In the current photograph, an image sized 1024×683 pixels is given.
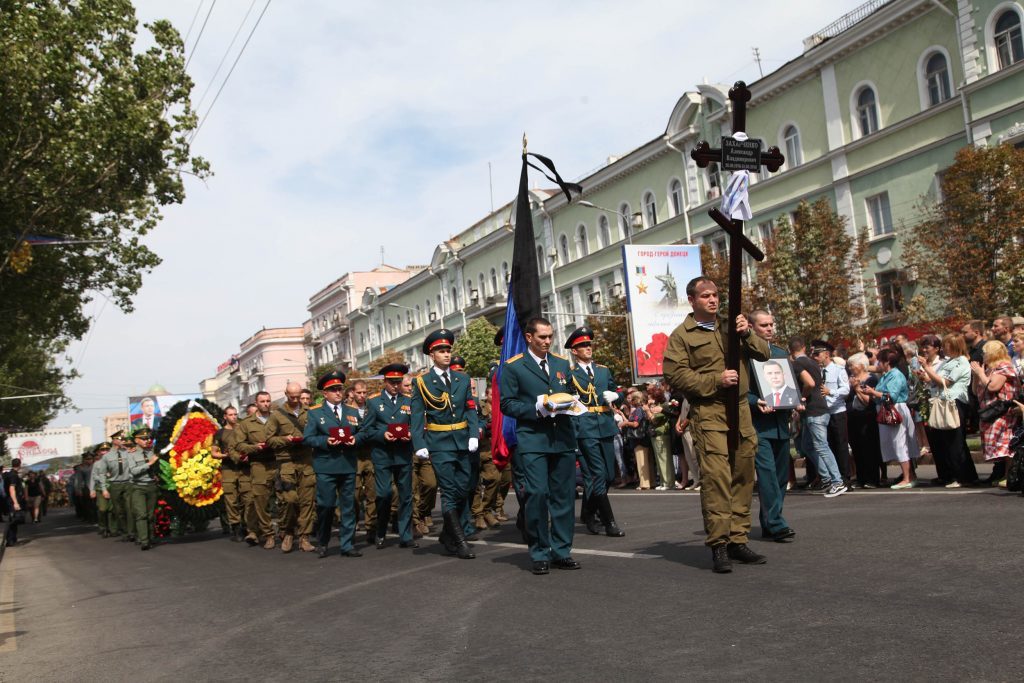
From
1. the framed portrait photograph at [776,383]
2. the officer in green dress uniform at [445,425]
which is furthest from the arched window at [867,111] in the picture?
the framed portrait photograph at [776,383]

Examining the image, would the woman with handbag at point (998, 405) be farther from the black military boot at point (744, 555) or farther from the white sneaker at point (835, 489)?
the black military boot at point (744, 555)

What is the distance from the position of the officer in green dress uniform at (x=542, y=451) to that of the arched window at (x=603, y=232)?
43.9 m

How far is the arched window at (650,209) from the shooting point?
47.9 m

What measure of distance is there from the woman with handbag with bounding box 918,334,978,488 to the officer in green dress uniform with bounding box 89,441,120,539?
1376 cm

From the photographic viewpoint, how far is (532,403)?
8.42 metres

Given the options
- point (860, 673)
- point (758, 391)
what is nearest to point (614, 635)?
point (860, 673)

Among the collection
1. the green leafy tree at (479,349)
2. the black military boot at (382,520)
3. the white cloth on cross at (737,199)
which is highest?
the green leafy tree at (479,349)

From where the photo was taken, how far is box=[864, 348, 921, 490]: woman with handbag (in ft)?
41.6

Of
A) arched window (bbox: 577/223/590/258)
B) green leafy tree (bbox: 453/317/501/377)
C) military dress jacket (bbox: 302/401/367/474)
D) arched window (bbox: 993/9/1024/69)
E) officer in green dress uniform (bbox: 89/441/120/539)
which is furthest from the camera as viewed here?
green leafy tree (bbox: 453/317/501/377)

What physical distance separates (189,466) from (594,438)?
8.93 m

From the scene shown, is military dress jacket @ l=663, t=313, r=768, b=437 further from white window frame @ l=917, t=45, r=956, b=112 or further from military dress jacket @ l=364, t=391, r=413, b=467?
white window frame @ l=917, t=45, r=956, b=112

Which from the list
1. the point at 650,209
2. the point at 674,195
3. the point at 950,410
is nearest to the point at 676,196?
the point at 674,195

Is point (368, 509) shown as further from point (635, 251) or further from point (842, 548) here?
point (635, 251)

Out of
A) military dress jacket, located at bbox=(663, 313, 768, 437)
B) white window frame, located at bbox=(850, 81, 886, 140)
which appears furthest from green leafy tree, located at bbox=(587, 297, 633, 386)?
military dress jacket, located at bbox=(663, 313, 768, 437)
